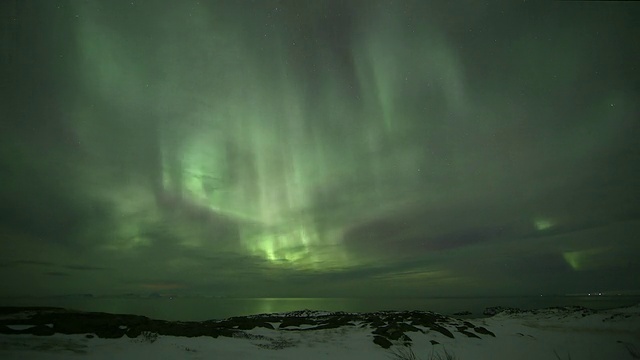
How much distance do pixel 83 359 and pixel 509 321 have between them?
92.3ft

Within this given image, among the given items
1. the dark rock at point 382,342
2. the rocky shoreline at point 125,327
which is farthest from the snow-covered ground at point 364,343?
the dark rock at point 382,342

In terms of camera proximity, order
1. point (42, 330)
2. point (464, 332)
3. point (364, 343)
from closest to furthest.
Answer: point (42, 330) → point (364, 343) → point (464, 332)

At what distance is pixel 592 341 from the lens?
61.1ft

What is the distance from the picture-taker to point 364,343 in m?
16.4

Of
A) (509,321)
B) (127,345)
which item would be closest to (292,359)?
(127,345)

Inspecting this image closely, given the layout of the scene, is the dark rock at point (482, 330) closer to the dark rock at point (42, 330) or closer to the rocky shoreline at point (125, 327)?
the rocky shoreline at point (125, 327)

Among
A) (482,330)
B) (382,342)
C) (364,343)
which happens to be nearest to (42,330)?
(364,343)

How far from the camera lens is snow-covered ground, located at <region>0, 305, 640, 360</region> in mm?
12164

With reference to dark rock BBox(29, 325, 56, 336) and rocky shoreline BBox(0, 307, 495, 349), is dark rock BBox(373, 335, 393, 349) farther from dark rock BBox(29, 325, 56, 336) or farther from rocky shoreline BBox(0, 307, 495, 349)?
dark rock BBox(29, 325, 56, 336)

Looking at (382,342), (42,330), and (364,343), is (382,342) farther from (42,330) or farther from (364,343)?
(42,330)

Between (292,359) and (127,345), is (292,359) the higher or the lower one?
the lower one

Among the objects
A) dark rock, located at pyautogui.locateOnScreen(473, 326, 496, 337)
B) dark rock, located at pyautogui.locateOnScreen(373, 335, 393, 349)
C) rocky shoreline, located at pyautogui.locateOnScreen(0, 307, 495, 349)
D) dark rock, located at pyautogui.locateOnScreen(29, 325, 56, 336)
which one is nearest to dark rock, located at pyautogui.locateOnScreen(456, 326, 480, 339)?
rocky shoreline, located at pyautogui.locateOnScreen(0, 307, 495, 349)

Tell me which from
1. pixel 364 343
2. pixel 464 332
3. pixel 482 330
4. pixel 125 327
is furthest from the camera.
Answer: pixel 482 330

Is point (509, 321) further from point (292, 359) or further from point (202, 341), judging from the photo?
point (202, 341)
